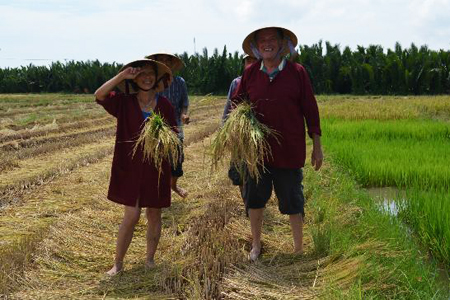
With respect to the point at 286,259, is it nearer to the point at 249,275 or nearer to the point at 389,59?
the point at 249,275

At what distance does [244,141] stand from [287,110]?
323 mm

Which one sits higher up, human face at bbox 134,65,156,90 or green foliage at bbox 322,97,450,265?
human face at bbox 134,65,156,90

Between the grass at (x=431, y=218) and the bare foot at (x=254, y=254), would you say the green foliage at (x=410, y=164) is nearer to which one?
the grass at (x=431, y=218)

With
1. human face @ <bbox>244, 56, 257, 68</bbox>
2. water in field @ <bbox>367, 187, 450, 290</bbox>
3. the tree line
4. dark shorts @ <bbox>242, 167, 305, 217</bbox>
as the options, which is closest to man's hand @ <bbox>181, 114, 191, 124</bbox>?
human face @ <bbox>244, 56, 257, 68</bbox>

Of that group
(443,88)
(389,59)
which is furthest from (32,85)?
(443,88)

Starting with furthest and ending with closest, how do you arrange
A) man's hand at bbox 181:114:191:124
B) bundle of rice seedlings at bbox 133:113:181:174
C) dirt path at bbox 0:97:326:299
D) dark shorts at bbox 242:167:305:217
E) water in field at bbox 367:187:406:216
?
1. water in field at bbox 367:187:406:216
2. man's hand at bbox 181:114:191:124
3. dark shorts at bbox 242:167:305:217
4. bundle of rice seedlings at bbox 133:113:181:174
5. dirt path at bbox 0:97:326:299

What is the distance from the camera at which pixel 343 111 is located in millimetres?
13414

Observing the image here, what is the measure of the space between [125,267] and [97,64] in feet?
126

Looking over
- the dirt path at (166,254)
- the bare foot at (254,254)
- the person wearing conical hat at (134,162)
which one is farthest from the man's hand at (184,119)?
the bare foot at (254,254)

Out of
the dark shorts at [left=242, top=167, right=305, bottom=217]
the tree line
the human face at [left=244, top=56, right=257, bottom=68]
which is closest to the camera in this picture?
the dark shorts at [left=242, top=167, right=305, bottom=217]

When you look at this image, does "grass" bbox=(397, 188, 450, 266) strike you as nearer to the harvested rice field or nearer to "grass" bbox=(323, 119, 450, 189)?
the harvested rice field

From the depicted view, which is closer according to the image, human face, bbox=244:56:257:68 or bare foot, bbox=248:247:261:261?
bare foot, bbox=248:247:261:261

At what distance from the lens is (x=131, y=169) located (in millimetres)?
3055

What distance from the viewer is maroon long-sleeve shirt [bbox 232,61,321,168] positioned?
306 centimetres
